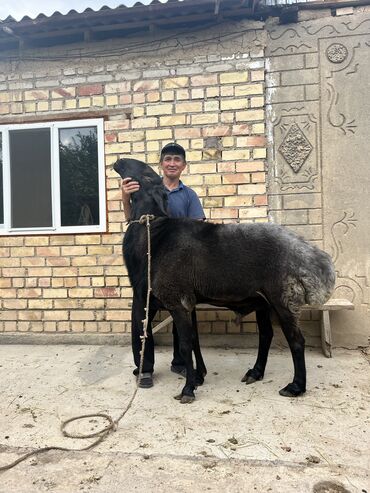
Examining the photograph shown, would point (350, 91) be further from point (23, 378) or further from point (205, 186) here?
point (23, 378)

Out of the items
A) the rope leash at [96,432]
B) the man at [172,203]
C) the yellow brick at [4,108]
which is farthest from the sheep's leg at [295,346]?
the yellow brick at [4,108]

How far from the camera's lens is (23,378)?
395 cm

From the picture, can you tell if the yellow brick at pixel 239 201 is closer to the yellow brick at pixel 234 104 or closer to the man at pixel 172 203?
the man at pixel 172 203

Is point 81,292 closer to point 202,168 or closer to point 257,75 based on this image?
point 202,168

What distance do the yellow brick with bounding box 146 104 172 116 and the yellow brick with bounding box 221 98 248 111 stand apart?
0.65 meters

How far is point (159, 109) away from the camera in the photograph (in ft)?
16.1

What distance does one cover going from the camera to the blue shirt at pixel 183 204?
3873 mm

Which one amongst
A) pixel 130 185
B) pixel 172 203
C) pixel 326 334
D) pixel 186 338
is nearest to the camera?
pixel 186 338

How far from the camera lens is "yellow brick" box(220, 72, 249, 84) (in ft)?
15.5

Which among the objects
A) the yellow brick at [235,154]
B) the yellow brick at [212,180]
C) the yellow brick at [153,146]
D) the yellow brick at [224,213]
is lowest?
the yellow brick at [224,213]

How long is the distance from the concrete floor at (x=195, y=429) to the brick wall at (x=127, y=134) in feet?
2.95

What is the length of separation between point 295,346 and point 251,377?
60cm

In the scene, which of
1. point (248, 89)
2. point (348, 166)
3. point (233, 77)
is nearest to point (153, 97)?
point (233, 77)

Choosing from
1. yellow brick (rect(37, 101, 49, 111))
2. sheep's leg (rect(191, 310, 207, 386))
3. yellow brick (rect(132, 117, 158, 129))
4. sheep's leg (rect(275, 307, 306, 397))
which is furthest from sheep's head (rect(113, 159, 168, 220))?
yellow brick (rect(37, 101, 49, 111))
